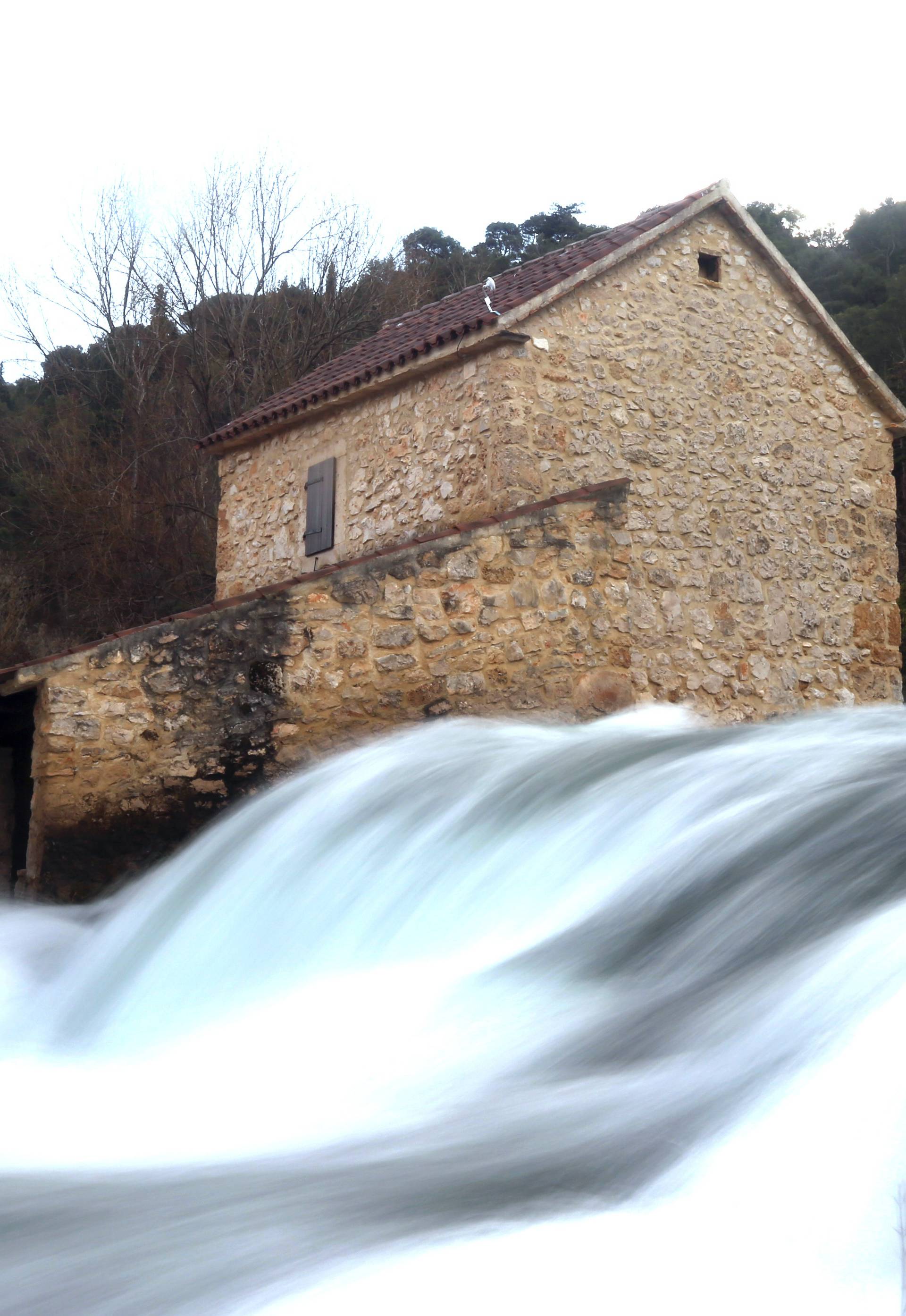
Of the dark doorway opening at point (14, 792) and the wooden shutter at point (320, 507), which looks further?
the wooden shutter at point (320, 507)

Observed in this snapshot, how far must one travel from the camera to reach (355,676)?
7172mm

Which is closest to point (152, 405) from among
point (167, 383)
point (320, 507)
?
point (167, 383)

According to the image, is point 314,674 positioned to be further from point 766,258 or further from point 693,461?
point 766,258

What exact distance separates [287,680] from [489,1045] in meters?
3.67

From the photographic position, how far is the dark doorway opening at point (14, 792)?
7676 mm

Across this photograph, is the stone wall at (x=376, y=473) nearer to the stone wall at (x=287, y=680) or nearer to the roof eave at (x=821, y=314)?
the stone wall at (x=287, y=680)

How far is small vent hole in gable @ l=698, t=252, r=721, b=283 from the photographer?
11.1 m

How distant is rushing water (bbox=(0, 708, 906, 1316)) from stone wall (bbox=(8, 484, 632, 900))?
0.30 meters

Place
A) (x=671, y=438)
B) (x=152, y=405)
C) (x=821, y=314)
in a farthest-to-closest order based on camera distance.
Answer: (x=152, y=405) < (x=821, y=314) < (x=671, y=438)

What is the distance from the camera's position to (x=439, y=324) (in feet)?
36.5

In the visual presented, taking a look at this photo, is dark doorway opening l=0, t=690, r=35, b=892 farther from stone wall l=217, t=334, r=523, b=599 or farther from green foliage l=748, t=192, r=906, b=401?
green foliage l=748, t=192, r=906, b=401

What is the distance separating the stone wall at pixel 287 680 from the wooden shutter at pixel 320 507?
14.1 feet

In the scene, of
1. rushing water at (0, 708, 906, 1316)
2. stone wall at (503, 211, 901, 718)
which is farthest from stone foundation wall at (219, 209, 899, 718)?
rushing water at (0, 708, 906, 1316)

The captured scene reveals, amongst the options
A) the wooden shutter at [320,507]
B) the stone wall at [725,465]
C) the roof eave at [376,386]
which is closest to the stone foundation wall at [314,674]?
the stone wall at [725,465]
